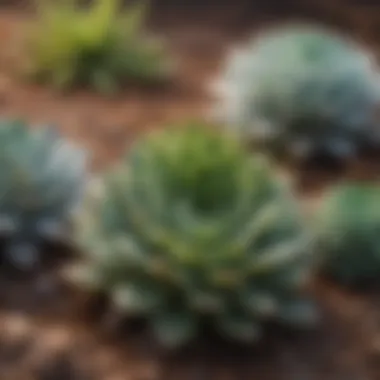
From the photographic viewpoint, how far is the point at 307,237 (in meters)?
2.49

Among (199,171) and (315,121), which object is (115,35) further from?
(199,171)

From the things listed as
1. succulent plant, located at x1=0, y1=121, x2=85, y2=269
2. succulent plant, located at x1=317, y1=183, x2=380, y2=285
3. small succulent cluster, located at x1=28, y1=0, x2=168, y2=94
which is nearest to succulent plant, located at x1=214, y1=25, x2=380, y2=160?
small succulent cluster, located at x1=28, y1=0, x2=168, y2=94

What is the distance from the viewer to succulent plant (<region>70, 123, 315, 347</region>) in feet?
7.69

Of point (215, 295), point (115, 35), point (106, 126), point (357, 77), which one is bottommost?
point (215, 295)

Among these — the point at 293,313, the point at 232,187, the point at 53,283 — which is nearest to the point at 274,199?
the point at 232,187

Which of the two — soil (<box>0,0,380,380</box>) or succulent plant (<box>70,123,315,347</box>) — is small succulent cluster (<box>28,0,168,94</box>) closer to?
soil (<box>0,0,380,380</box>)

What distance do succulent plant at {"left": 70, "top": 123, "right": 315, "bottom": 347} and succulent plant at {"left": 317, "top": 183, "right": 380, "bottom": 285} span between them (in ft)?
0.55

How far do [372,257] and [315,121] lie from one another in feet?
2.65

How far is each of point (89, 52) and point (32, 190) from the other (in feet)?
4.46

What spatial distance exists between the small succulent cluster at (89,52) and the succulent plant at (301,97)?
52 cm

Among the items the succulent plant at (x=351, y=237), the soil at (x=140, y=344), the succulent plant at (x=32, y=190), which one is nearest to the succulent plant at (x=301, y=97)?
the soil at (x=140, y=344)

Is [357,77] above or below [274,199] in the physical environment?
above

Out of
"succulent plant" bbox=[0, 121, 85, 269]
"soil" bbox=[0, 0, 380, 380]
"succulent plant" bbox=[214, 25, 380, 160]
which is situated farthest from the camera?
"succulent plant" bbox=[214, 25, 380, 160]

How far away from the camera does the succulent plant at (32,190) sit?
260 cm
